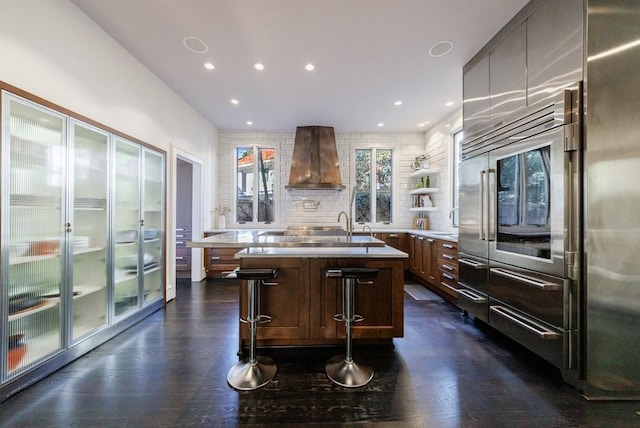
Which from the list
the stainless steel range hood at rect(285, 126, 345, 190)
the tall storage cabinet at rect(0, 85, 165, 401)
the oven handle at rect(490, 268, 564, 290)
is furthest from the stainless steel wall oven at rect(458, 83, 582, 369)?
the tall storage cabinet at rect(0, 85, 165, 401)

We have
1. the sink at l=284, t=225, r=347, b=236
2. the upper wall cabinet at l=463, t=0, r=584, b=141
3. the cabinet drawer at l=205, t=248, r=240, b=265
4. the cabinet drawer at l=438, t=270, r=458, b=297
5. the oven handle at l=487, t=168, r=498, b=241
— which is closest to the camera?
the upper wall cabinet at l=463, t=0, r=584, b=141

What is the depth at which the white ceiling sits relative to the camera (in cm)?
222

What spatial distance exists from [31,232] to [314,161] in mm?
4032

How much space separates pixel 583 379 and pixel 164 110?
4897 mm

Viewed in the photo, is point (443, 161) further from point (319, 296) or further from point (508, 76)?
point (319, 296)

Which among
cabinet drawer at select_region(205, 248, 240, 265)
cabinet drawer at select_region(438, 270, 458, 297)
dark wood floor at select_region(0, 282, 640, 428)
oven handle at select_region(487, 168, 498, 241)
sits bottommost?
dark wood floor at select_region(0, 282, 640, 428)

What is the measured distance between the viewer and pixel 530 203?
2.13m

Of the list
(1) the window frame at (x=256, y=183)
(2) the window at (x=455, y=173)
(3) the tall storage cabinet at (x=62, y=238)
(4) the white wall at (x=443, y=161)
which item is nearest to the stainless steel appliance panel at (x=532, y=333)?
(2) the window at (x=455, y=173)

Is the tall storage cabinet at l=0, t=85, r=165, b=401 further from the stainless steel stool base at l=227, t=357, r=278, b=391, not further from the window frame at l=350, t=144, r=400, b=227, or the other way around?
the window frame at l=350, t=144, r=400, b=227

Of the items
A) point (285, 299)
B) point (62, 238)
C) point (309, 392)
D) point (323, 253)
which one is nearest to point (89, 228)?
point (62, 238)

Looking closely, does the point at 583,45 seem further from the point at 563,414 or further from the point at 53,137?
the point at 53,137

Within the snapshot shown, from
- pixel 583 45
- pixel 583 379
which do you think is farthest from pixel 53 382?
pixel 583 45

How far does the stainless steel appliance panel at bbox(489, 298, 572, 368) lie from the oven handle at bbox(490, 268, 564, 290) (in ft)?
0.91

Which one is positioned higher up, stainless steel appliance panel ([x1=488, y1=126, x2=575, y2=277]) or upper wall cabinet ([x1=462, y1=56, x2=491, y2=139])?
upper wall cabinet ([x1=462, y1=56, x2=491, y2=139])
